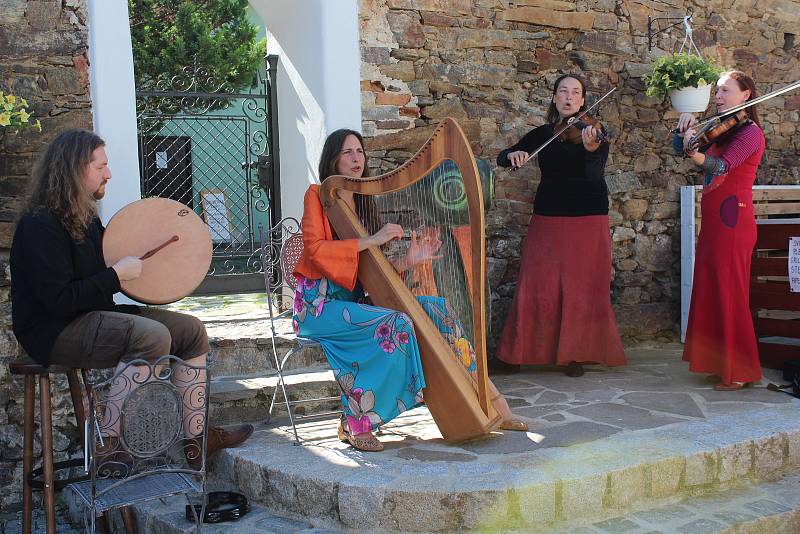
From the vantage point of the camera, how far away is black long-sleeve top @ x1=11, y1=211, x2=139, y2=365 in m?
2.73

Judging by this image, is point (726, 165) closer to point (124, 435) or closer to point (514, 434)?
point (514, 434)

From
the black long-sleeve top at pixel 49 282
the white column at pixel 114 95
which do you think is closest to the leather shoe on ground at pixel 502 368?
the white column at pixel 114 95

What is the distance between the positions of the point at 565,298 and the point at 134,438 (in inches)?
104

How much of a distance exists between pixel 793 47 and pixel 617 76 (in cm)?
178

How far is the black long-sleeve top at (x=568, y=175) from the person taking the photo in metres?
4.31

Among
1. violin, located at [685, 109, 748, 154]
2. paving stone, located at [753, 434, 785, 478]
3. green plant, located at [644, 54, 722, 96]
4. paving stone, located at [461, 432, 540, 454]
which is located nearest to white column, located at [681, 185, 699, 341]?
green plant, located at [644, 54, 722, 96]

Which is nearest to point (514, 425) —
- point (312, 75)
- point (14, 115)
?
point (312, 75)

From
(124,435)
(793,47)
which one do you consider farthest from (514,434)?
(793,47)

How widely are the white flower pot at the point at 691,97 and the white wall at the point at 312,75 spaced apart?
84.7 inches

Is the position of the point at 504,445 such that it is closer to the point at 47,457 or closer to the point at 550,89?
the point at 47,457

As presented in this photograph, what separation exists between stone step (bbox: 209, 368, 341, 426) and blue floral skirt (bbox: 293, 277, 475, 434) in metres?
0.61

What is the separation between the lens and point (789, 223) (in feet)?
14.5

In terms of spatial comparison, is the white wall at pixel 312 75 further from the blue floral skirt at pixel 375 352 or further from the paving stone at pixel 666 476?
the paving stone at pixel 666 476

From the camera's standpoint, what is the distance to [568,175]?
434cm
